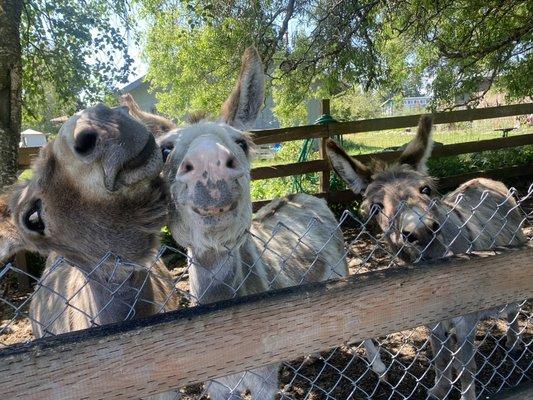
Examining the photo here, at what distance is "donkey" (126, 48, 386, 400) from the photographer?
1750mm

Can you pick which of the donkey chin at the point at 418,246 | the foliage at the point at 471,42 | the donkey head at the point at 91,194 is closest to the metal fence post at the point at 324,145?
the foliage at the point at 471,42

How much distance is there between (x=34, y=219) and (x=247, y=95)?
1422mm

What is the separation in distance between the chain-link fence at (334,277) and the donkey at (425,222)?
11mm

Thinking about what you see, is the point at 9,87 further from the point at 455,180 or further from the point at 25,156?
the point at 455,180

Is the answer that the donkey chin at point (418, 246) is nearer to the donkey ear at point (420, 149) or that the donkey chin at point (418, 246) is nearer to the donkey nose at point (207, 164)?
the donkey ear at point (420, 149)

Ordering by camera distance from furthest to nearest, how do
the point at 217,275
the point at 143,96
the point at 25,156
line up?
the point at 143,96 → the point at 25,156 → the point at 217,275

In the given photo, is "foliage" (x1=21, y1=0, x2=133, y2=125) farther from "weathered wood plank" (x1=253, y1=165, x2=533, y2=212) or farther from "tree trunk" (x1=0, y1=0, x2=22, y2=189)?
"weathered wood plank" (x1=253, y1=165, x2=533, y2=212)

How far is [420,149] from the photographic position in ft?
12.4

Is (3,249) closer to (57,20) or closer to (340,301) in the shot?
(340,301)

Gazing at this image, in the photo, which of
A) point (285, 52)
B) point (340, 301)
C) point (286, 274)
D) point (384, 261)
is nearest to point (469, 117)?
point (285, 52)

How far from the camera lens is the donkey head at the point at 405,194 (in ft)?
9.27

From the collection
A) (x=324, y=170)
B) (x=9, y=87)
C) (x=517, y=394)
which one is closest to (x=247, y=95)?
(x=517, y=394)

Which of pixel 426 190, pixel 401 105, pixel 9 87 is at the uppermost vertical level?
pixel 9 87

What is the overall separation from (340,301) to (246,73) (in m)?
1.65
